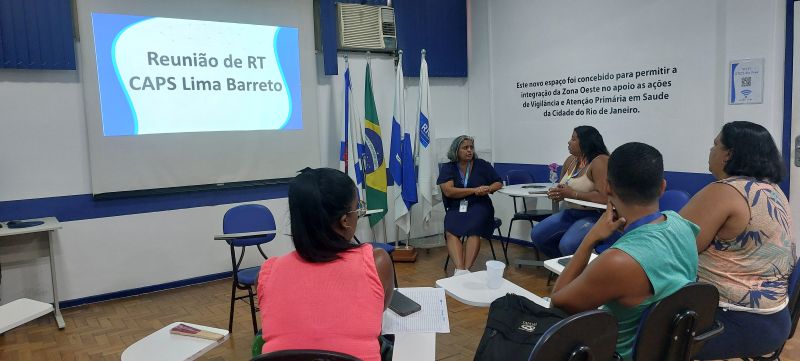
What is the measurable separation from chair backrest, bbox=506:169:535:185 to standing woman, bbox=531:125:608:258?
817 millimetres

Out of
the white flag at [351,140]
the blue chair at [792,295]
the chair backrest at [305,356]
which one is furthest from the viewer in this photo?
the white flag at [351,140]

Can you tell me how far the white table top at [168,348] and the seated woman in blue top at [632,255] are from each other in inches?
43.6

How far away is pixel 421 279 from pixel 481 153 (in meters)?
1.89

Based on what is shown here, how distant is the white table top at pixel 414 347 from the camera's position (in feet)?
4.67

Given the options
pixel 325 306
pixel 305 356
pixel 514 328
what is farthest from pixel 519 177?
pixel 305 356

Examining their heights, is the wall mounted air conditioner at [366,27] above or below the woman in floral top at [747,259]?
above

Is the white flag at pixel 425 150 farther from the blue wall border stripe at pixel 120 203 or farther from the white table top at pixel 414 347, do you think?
the white table top at pixel 414 347

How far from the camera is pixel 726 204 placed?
1.81 meters

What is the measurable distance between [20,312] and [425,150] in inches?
151

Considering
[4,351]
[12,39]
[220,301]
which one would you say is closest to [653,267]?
[220,301]

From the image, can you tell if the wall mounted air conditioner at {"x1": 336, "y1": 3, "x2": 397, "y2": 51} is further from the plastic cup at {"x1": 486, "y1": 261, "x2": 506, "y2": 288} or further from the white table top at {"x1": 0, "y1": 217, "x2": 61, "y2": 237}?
the plastic cup at {"x1": 486, "y1": 261, "x2": 506, "y2": 288}

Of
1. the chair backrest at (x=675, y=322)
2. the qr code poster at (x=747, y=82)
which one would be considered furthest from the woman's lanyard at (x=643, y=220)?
the qr code poster at (x=747, y=82)

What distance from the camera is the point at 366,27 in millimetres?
5168

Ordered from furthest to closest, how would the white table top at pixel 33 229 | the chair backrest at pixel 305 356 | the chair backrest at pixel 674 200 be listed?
the white table top at pixel 33 229
the chair backrest at pixel 674 200
the chair backrest at pixel 305 356
